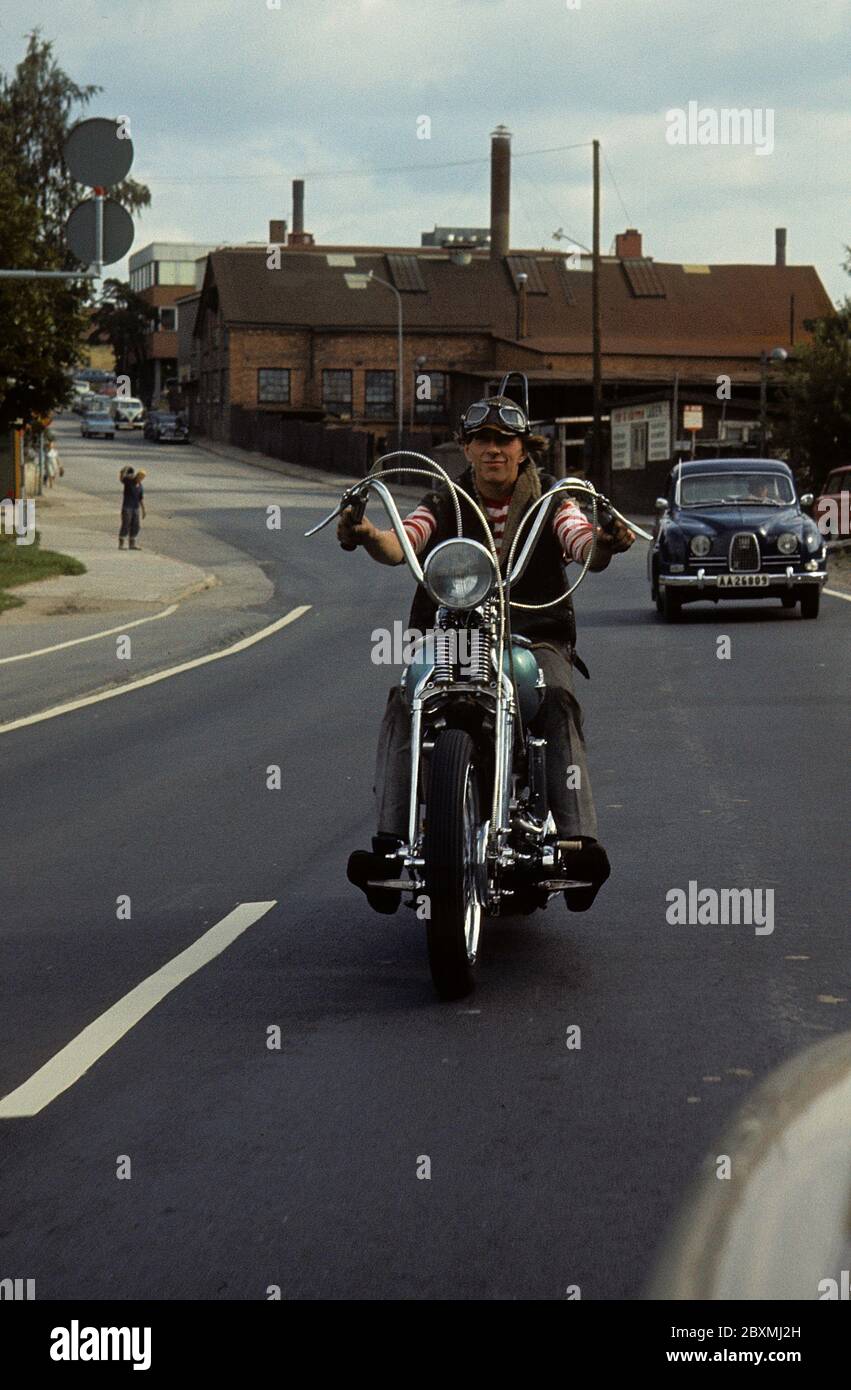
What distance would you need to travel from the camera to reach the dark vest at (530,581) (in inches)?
276

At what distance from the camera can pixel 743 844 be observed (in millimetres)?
9156

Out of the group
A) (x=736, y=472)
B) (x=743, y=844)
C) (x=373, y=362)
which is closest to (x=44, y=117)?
(x=373, y=362)

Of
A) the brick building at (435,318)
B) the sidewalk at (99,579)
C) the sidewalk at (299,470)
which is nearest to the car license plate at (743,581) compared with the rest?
the sidewalk at (99,579)

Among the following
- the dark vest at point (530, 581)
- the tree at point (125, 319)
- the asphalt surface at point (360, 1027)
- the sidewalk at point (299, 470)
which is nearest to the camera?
the asphalt surface at point (360, 1027)

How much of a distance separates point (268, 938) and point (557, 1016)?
5.16ft

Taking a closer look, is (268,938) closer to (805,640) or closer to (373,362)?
(805,640)

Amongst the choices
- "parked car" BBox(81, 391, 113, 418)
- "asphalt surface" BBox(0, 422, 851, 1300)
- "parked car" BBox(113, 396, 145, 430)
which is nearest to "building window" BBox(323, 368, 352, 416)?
"parked car" BBox(81, 391, 113, 418)

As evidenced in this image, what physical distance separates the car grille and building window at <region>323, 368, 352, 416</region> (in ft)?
236

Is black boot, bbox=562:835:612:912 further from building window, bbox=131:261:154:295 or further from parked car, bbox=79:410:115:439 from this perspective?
building window, bbox=131:261:154:295

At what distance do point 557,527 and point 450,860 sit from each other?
4.59 feet

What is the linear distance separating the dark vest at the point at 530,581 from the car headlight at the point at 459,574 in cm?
55

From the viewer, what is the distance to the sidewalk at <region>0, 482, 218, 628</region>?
28.1 meters

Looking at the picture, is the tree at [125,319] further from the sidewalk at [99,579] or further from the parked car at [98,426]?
the sidewalk at [99,579]

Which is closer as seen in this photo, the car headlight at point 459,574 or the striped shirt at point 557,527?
the car headlight at point 459,574
